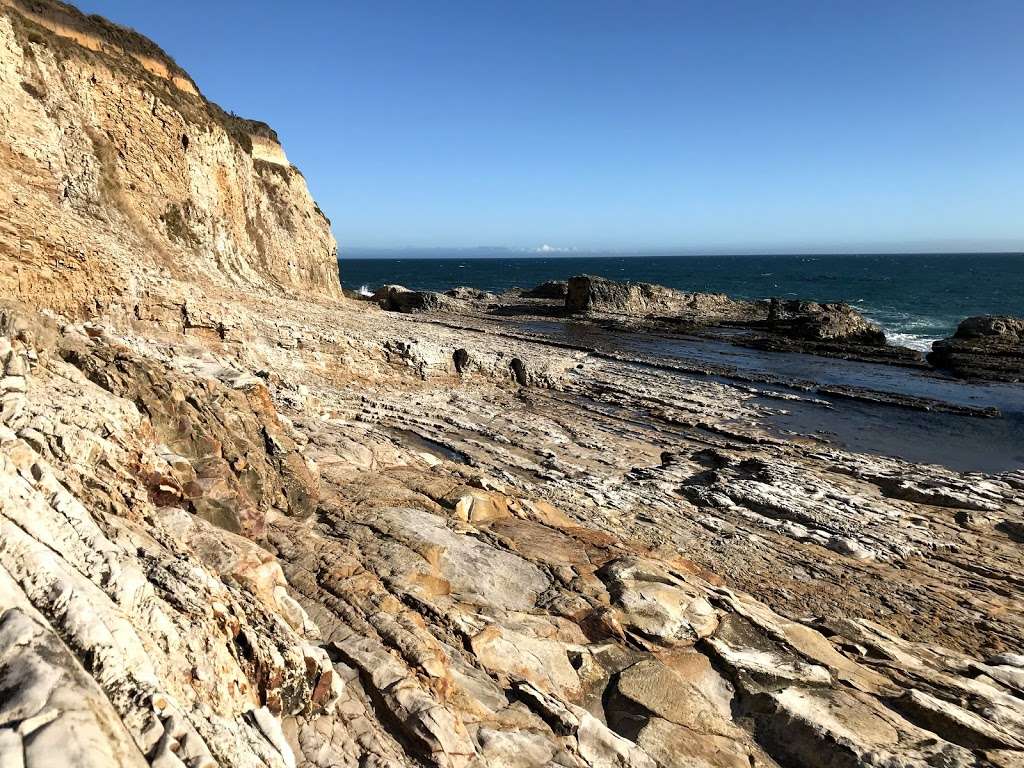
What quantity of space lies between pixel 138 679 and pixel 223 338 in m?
18.6

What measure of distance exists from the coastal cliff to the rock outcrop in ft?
87.1

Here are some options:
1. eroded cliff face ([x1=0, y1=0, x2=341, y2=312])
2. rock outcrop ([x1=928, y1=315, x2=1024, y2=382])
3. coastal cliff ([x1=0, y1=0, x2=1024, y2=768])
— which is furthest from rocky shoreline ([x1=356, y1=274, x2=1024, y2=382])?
eroded cliff face ([x1=0, y1=0, x2=341, y2=312])

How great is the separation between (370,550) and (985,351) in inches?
2104

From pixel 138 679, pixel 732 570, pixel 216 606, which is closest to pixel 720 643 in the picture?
pixel 732 570

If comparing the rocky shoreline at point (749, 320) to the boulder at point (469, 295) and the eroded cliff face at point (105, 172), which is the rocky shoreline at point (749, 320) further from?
the eroded cliff face at point (105, 172)

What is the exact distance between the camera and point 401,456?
1518 cm

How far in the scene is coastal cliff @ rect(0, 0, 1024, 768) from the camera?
4.76 meters

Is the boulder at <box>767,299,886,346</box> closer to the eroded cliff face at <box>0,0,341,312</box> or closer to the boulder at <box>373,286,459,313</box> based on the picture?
the boulder at <box>373,286,459,313</box>

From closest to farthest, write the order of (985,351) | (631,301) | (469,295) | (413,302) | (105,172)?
(105,172), (985,351), (413,302), (631,301), (469,295)

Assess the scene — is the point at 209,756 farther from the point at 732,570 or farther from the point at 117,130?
the point at 117,130

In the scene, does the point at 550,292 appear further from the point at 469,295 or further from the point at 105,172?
the point at 105,172

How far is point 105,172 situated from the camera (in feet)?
69.9

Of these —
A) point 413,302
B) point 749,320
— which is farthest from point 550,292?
point 749,320

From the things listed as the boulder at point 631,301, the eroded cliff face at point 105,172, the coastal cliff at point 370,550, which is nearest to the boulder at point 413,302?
the boulder at point 631,301
